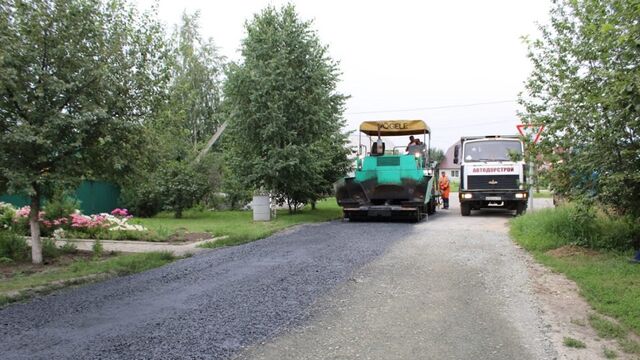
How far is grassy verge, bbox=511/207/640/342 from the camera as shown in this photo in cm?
600

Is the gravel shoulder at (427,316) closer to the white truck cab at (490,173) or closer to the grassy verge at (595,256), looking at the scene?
the grassy verge at (595,256)

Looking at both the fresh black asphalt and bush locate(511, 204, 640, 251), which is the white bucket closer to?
the fresh black asphalt

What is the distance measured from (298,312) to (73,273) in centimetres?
445

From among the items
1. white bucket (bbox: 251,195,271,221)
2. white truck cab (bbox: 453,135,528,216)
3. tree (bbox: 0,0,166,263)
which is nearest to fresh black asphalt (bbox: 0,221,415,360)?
tree (bbox: 0,0,166,263)

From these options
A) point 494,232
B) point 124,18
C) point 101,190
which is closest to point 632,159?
point 494,232

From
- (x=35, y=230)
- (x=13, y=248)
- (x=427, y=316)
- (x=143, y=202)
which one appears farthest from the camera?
(x=143, y=202)

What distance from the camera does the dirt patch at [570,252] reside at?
9706 mm

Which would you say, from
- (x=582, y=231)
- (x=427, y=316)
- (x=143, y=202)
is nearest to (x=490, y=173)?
(x=582, y=231)

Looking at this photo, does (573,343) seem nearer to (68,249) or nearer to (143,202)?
(68,249)

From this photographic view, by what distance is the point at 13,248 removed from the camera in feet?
33.0

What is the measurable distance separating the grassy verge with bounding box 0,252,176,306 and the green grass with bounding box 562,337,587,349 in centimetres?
647

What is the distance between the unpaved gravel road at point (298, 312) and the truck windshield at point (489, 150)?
32.5 ft

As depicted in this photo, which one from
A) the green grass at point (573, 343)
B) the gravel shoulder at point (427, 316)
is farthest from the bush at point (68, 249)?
the green grass at point (573, 343)

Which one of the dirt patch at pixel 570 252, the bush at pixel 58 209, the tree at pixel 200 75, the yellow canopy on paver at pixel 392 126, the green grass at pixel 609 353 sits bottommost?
the green grass at pixel 609 353
